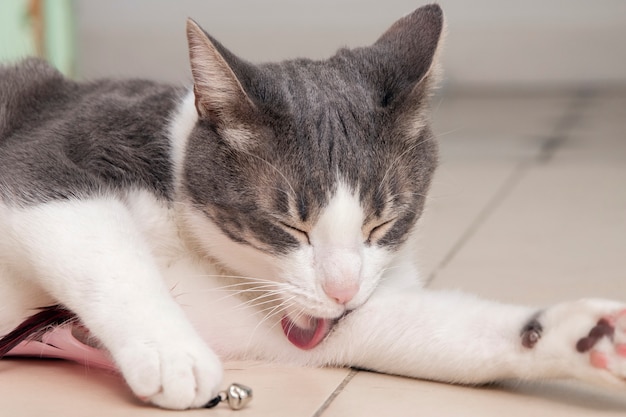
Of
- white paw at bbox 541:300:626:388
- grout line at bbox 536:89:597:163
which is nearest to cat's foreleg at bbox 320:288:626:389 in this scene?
white paw at bbox 541:300:626:388

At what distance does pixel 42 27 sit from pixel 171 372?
2.80 metres

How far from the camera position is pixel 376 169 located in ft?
5.56

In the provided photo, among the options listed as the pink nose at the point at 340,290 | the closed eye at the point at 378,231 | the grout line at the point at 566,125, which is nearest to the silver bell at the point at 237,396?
the pink nose at the point at 340,290

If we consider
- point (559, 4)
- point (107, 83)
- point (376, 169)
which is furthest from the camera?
Result: point (559, 4)

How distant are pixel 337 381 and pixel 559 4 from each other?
396 cm

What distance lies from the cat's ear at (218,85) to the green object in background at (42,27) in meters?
2.13

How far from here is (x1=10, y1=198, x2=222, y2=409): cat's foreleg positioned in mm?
1467

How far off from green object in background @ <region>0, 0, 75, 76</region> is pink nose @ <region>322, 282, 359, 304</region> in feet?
7.98

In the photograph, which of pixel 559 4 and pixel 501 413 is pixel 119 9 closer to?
pixel 559 4

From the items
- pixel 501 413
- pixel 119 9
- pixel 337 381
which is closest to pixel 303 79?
pixel 337 381

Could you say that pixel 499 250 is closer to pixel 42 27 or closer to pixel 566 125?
pixel 566 125

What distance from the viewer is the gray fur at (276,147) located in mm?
1667

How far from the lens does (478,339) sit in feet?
5.37

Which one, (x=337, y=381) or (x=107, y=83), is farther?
(x=107, y=83)
